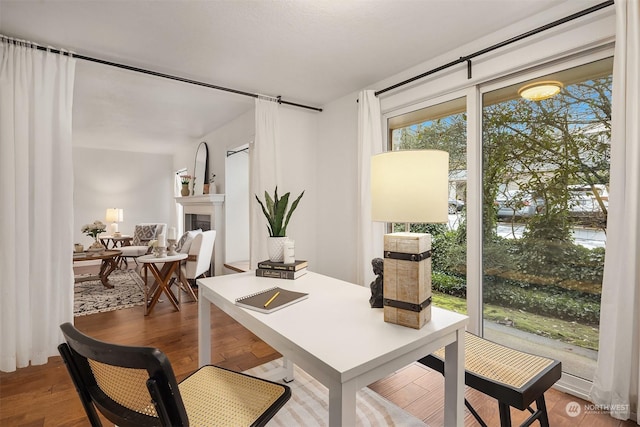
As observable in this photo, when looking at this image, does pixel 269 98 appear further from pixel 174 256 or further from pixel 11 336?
pixel 11 336

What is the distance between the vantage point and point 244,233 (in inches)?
189

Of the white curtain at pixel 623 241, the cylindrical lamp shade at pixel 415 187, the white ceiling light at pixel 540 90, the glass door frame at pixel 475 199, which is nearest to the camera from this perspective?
the cylindrical lamp shade at pixel 415 187

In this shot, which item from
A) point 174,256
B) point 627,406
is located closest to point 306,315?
point 627,406

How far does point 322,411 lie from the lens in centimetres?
172

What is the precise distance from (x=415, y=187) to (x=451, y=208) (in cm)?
161

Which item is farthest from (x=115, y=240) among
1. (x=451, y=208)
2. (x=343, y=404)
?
(x=343, y=404)

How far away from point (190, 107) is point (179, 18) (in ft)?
6.55

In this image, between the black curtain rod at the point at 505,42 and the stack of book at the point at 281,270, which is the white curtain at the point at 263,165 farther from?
the stack of book at the point at 281,270

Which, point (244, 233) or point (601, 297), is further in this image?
point (244, 233)

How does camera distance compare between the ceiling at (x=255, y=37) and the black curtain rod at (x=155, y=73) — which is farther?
the black curtain rod at (x=155, y=73)

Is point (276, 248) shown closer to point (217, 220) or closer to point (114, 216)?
point (217, 220)

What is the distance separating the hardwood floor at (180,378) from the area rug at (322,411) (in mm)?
78

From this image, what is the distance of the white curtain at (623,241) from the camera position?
153 cm

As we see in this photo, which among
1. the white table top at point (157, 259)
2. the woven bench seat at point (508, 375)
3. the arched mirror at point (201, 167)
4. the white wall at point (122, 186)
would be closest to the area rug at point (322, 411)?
the woven bench seat at point (508, 375)
